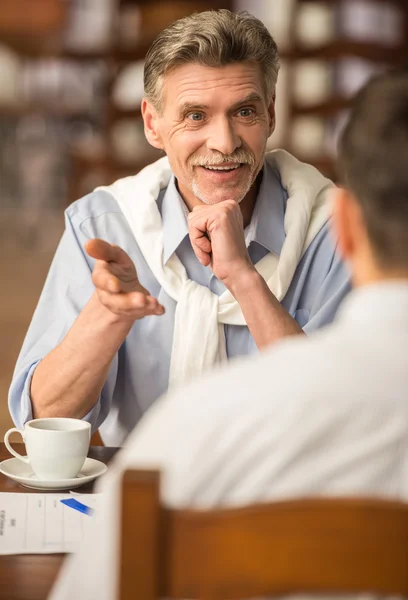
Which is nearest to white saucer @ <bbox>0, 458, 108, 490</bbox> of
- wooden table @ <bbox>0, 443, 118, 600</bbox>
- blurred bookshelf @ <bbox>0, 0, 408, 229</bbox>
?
wooden table @ <bbox>0, 443, 118, 600</bbox>

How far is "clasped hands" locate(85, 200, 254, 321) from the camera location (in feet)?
4.34

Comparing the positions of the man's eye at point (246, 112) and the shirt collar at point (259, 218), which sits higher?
the man's eye at point (246, 112)

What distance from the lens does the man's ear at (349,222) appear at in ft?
2.55

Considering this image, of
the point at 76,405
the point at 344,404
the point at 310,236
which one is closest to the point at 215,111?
the point at 310,236

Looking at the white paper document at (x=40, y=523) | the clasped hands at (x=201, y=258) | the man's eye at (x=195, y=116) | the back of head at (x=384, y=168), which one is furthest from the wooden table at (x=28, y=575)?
the man's eye at (x=195, y=116)

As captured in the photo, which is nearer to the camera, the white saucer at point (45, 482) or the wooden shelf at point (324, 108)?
the white saucer at point (45, 482)

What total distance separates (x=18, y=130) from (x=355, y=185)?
7946mm

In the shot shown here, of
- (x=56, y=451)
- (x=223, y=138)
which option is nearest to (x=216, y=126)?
(x=223, y=138)

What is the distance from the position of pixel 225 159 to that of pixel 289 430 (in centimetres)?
108

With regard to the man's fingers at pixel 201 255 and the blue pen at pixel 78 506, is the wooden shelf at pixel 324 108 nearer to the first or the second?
the man's fingers at pixel 201 255

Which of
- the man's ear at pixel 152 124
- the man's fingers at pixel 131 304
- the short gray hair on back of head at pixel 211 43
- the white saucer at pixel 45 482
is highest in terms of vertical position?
the short gray hair on back of head at pixel 211 43

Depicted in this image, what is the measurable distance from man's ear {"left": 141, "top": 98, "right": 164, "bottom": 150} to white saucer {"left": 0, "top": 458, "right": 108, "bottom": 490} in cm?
73

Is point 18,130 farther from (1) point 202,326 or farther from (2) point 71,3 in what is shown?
(1) point 202,326

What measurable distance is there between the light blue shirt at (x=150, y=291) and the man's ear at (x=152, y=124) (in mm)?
104
